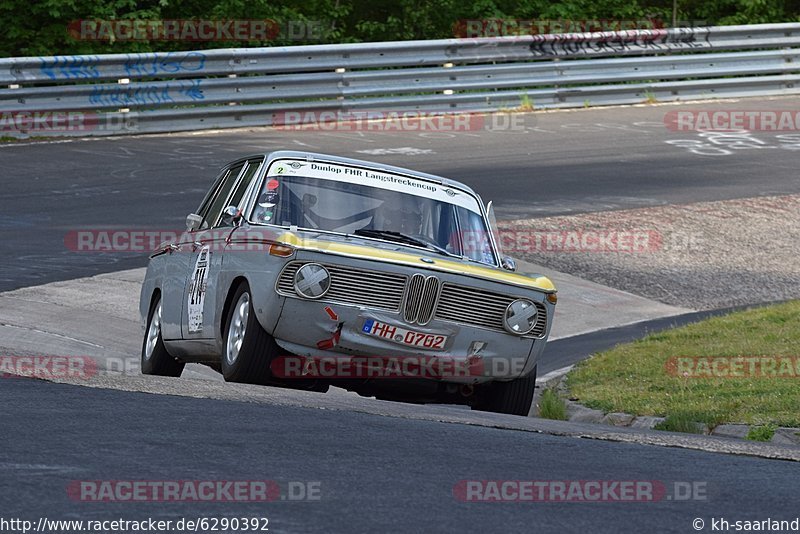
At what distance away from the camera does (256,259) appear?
950 cm

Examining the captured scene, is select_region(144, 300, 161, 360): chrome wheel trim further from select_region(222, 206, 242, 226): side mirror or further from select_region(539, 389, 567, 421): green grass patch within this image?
select_region(539, 389, 567, 421): green grass patch

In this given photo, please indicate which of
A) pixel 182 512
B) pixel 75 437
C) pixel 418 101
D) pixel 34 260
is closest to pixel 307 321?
pixel 75 437

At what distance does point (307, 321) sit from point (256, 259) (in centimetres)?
57

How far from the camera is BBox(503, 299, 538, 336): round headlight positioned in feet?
31.7

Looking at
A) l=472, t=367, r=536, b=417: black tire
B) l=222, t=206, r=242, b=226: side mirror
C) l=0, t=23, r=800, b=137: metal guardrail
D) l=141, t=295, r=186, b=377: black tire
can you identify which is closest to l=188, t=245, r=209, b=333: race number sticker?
l=222, t=206, r=242, b=226: side mirror

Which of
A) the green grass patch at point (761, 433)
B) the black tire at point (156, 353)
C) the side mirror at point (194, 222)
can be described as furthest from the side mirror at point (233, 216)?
the green grass patch at point (761, 433)

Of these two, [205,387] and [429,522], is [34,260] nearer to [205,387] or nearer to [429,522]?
[205,387]

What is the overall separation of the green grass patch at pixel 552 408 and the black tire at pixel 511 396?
1488 millimetres

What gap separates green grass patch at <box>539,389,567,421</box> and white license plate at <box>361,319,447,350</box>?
96.0 inches

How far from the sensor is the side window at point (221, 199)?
11.1m

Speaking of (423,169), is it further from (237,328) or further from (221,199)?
(237,328)

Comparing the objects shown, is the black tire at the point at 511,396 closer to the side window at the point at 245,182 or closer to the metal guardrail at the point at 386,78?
the side window at the point at 245,182

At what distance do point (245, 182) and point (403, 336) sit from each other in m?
2.16

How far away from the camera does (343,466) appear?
21.9 feet
